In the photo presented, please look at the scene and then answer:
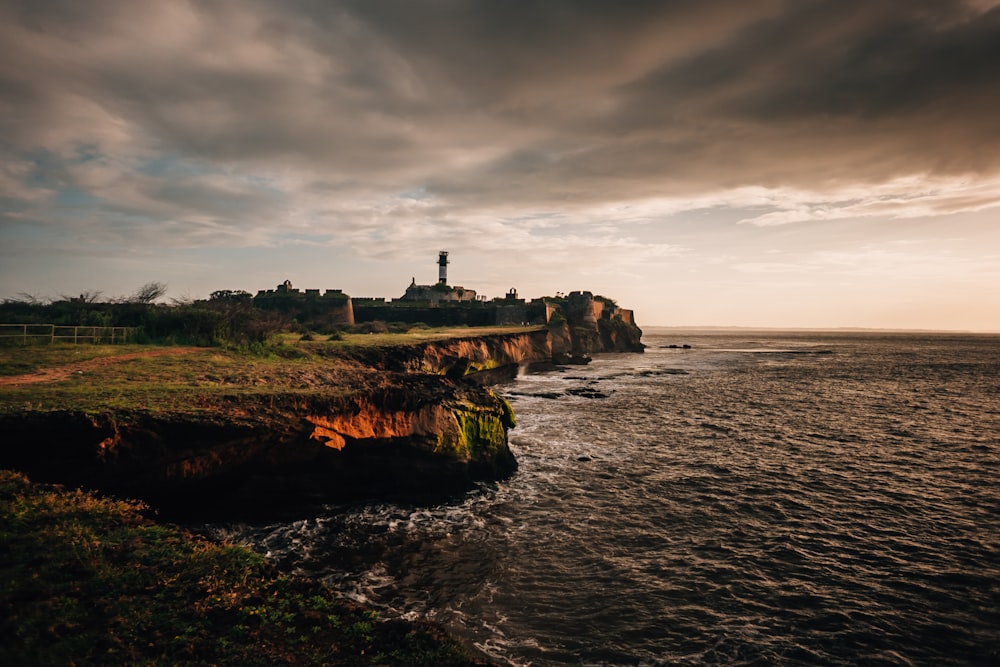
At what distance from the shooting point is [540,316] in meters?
81.6

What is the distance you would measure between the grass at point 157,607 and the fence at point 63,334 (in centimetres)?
1735

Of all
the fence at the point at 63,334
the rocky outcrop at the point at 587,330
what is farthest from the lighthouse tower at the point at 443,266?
the fence at the point at 63,334

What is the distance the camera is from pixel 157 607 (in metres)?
5.89

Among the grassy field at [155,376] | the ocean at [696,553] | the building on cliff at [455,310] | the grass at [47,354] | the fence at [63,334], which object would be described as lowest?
the ocean at [696,553]

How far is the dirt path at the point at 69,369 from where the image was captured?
1366 cm

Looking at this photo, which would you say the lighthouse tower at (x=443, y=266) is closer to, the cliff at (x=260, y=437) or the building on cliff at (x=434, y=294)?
the building on cliff at (x=434, y=294)

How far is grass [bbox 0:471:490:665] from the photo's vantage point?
5152 mm

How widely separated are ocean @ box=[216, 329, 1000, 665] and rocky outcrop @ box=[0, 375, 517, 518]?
93 cm

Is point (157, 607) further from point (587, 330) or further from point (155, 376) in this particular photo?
point (587, 330)

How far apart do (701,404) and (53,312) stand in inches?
1675

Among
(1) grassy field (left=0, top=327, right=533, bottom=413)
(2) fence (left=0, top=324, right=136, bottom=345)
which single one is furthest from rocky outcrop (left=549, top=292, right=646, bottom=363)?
(2) fence (left=0, top=324, right=136, bottom=345)

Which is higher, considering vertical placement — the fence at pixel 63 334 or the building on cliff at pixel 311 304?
the building on cliff at pixel 311 304

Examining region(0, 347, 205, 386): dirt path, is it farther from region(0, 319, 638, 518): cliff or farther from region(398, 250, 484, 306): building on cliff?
region(398, 250, 484, 306): building on cliff

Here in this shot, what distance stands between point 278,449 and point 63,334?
18.5 meters
